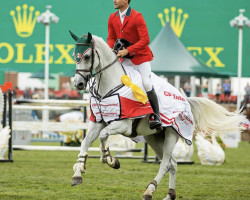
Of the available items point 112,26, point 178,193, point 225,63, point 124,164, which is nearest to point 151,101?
point 112,26

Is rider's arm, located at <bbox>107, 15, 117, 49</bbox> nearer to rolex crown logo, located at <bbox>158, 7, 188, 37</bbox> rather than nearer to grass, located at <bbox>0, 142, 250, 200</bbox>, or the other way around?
grass, located at <bbox>0, 142, 250, 200</bbox>

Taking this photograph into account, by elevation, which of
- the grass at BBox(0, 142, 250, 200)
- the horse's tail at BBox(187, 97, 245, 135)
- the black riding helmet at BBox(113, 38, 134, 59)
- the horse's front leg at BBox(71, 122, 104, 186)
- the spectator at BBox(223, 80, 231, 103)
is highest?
the black riding helmet at BBox(113, 38, 134, 59)

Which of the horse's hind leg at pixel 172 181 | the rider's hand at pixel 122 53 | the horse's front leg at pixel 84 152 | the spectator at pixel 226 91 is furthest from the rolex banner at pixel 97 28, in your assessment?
the horse's front leg at pixel 84 152

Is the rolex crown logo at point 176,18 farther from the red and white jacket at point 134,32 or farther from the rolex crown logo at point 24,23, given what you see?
the red and white jacket at point 134,32

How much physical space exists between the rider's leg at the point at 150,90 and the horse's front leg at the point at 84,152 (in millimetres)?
719

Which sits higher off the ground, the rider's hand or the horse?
the rider's hand

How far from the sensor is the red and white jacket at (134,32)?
7336 millimetres

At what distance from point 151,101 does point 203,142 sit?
642cm

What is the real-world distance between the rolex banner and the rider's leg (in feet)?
80.2

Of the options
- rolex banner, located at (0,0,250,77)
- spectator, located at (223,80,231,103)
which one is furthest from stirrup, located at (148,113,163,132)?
rolex banner, located at (0,0,250,77)

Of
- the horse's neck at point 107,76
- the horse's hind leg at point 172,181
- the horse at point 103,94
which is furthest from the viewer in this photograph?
the horse's hind leg at point 172,181

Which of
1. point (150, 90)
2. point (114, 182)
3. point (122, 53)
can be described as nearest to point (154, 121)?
point (150, 90)

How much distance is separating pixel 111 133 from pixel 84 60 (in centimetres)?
86

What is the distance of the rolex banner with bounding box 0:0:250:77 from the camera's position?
106 ft
